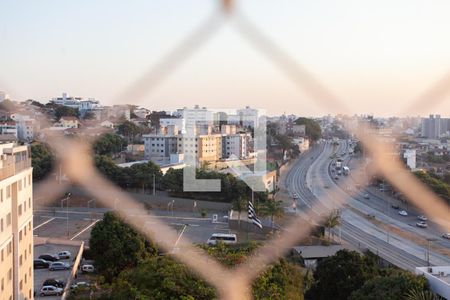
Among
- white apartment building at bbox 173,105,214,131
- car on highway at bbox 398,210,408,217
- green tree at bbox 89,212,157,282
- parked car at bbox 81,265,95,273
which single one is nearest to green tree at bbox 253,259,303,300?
green tree at bbox 89,212,157,282

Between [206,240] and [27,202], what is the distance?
3001 millimetres

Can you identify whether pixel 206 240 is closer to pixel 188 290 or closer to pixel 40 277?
pixel 40 277

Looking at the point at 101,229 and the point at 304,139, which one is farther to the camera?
the point at 304,139

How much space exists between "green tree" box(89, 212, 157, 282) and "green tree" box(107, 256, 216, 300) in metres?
1.03

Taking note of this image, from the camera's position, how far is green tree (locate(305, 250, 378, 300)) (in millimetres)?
3812

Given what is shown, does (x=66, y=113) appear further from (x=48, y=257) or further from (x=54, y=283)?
(x=48, y=257)

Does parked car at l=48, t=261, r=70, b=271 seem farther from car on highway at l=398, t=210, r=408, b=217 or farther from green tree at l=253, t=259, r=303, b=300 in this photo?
car on highway at l=398, t=210, r=408, b=217

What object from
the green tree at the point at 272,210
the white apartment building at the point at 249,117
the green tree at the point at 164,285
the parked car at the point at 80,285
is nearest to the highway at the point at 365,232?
the green tree at the point at 272,210

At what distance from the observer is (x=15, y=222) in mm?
3330

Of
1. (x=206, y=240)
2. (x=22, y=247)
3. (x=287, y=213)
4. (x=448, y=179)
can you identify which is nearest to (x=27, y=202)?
(x=22, y=247)

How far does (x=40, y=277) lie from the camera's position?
4.61 meters

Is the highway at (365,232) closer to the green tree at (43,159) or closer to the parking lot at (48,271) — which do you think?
the green tree at (43,159)

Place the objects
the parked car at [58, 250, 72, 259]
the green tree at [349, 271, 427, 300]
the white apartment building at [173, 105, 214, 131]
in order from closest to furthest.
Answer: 1. the green tree at [349, 271, 427, 300]
2. the parked car at [58, 250, 72, 259]
3. the white apartment building at [173, 105, 214, 131]

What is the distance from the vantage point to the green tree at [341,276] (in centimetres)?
381
